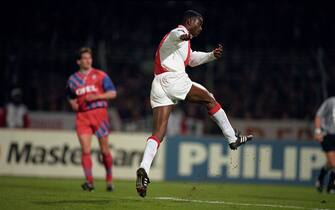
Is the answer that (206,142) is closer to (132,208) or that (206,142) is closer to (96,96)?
(96,96)

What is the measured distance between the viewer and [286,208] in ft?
38.3

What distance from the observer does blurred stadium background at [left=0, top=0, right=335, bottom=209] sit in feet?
71.0

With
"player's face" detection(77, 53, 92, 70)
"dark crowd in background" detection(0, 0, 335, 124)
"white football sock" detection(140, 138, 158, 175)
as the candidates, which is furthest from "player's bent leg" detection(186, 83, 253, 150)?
"dark crowd in background" detection(0, 0, 335, 124)

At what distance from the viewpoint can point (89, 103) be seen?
1568cm

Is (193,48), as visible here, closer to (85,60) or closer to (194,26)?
(85,60)

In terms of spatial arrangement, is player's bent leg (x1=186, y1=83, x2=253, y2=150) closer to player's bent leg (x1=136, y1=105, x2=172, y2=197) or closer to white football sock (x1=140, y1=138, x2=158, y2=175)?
player's bent leg (x1=136, y1=105, x2=172, y2=197)

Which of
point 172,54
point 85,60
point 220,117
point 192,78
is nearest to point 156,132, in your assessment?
point 172,54

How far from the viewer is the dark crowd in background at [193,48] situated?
77.5 ft

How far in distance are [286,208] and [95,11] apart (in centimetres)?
1610

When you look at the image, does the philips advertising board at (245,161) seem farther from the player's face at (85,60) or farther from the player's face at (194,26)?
the player's face at (194,26)

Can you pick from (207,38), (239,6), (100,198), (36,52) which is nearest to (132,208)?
(100,198)

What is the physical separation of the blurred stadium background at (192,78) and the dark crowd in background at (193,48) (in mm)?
34

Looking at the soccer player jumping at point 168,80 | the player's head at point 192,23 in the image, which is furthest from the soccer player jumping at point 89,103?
the player's head at point 192,23

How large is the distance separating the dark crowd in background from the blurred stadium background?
0.11 ft
